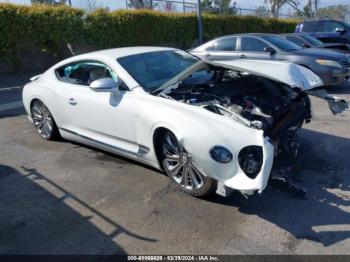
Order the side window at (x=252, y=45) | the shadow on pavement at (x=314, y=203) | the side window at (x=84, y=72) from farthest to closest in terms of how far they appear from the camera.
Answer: the side window at (x=252, y=45), the side window at (x=84, y=72), the shadow on pavement at (x=314, y=203)

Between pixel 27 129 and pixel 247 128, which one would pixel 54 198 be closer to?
pixel 247 128

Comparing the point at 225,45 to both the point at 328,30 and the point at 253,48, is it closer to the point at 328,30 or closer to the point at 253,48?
the point at 253,48

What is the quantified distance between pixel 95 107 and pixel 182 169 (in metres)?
1.50

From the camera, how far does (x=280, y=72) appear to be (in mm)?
4152

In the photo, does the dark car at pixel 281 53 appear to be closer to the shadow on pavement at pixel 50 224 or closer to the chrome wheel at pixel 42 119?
the chrome wheel at pixel 42 119

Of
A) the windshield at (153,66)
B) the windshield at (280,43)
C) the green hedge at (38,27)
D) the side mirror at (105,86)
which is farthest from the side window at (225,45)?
the side mirror at (105,86)

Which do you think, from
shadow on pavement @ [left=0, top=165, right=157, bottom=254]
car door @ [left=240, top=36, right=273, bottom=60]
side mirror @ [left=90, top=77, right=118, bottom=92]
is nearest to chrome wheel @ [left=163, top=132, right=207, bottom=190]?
shadow on pavement @ [left=0, top=165, right=157, bottom=254]

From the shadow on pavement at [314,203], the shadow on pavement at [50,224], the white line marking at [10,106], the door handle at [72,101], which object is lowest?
the white line marking at [10,106]

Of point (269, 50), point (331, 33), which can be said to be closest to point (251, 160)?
point (269, 50)

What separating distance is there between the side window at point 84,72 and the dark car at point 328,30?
1281 centimetres

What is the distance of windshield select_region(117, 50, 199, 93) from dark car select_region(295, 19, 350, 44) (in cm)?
1221

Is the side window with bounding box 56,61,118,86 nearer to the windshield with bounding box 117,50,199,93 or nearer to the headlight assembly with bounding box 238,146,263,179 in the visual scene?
the windshield with bounding box 117,50,199,93

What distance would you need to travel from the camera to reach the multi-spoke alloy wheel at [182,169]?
380 centimetres

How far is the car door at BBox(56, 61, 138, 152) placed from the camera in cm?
445
